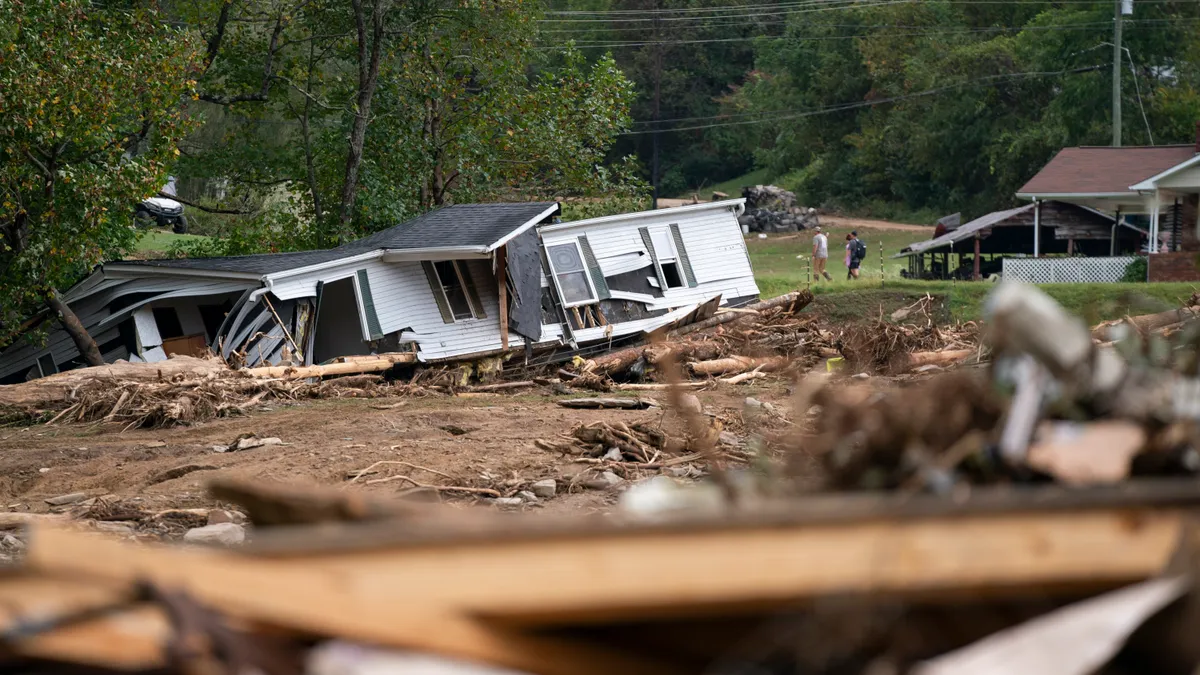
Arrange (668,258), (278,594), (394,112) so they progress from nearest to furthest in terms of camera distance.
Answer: (278,594)
(668,258)
(394,112)

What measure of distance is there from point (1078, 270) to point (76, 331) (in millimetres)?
23463

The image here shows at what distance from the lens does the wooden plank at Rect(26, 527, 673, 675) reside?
2.31m

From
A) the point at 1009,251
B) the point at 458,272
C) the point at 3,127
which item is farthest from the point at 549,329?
the point at 1009,251

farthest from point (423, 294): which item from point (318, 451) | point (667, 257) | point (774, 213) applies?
point (774, 213)

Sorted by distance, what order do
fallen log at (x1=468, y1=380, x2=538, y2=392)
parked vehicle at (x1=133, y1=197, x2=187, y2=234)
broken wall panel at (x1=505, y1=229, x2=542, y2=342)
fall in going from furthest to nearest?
1. parked vehicle at (x1=133, y1=197, x2=187, y2=234)
2. broken wall panel at (x1=505, y1=229, x2=542, y2=342)
3. fallen log at (x1=468, y1=380, x2=538, y2=392)

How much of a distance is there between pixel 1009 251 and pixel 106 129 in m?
29.0

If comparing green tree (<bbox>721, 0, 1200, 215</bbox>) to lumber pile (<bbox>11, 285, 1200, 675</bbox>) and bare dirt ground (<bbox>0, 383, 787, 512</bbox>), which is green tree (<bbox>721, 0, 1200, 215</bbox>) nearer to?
bare dirt ground (<bbox>0, 383, 787, 512</bbox>)

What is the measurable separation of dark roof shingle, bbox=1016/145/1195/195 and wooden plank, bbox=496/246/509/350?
1894 centimetres

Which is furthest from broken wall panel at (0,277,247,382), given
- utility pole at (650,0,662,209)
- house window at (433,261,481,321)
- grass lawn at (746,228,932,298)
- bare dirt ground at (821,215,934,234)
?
utility pole at (650,0,662,209)

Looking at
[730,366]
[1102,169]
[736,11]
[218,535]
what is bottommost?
[1102,169]

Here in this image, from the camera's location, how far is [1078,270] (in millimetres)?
30688

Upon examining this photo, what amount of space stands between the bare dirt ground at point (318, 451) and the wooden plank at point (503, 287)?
5.56 m

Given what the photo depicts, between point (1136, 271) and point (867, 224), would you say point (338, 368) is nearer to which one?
point (1136, 271)

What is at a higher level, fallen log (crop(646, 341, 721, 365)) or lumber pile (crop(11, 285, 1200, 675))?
lumber pile (crop(11, 285, 1200, 675))
